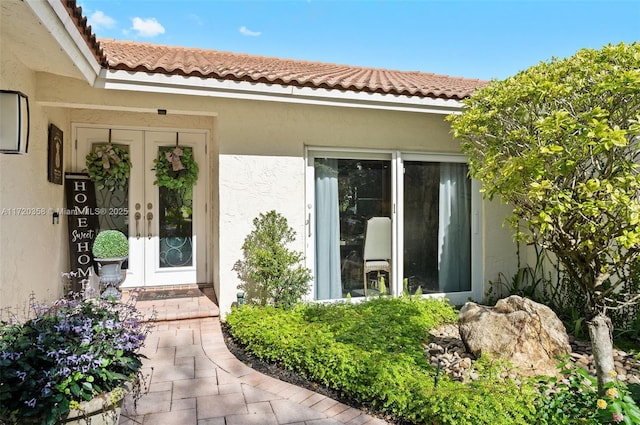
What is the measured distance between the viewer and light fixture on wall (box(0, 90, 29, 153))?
3629 millimetres

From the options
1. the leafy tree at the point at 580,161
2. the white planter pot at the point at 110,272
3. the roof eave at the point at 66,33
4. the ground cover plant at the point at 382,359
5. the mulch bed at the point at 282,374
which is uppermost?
the roof eave at the point at 66,33

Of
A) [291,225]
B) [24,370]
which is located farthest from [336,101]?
[24,370]

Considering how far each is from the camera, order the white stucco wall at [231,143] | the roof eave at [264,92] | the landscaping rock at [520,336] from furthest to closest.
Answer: the white stucco wall at [231,143]
the roof eave at [264,92]
the landscaping rock at [520,336]

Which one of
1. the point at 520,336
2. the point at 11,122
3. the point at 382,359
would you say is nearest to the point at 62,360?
the point at 11,122

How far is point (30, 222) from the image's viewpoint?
520cm

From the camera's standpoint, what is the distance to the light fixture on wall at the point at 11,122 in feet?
11.9

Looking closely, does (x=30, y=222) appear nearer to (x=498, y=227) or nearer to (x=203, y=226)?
(x=203, y=226)

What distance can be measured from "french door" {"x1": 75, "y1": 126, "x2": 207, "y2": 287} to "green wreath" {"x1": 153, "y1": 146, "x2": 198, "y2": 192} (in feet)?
0.17

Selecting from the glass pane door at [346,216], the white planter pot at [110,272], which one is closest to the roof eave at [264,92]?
the glass pane door at [346,216]

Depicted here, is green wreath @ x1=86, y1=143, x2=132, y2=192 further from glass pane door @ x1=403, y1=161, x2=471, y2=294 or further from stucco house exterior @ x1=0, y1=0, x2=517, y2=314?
glass pane door @ x1=403, y1=161, x2=471, y2=294

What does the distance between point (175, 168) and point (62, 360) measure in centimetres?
561

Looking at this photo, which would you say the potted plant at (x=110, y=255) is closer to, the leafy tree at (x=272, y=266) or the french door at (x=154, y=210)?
the french door at (x=154, y=210)

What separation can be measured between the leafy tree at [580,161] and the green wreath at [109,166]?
665 centimetres

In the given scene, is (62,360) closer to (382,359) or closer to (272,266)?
(382,359)
